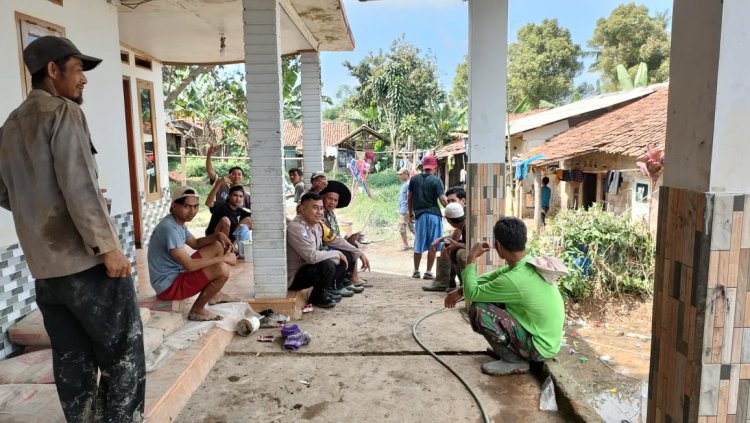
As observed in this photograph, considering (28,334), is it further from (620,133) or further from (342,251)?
(620,133)

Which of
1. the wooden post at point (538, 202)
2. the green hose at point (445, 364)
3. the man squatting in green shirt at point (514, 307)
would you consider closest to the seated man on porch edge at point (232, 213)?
the green hose at point (445, 364)

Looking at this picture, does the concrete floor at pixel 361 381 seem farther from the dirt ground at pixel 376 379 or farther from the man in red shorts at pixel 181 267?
the man in red shorts at pixel 181 267

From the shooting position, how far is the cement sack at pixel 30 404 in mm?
2279

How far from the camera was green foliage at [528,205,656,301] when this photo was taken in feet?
26.4

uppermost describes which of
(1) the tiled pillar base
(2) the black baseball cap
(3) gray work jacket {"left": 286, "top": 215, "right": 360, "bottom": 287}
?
(2) the black baseball cap

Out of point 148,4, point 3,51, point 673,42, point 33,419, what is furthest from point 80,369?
point 148,4

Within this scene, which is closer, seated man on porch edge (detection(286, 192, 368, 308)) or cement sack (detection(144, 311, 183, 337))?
cement sack (detection(144, 311, 183, 337))

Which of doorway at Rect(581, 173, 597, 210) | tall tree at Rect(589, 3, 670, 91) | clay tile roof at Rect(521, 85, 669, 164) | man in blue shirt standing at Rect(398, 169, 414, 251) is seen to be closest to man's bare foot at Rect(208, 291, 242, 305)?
man in blue shirt standing at Rect(398, 169, 414, 251)

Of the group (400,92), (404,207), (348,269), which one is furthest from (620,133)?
(400,92)

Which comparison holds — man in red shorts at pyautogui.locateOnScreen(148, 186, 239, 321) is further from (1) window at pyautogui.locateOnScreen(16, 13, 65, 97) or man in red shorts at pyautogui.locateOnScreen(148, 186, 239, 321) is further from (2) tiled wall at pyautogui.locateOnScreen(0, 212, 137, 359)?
(1) window at pyautogui.locateOnScreen(16, 13, 65, 97)

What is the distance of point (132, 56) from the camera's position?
7.20 m

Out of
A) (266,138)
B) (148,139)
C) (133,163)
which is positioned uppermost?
(148,139)

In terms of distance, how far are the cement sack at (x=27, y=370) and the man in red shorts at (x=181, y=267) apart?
1.09 metres

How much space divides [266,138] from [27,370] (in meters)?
2.45
